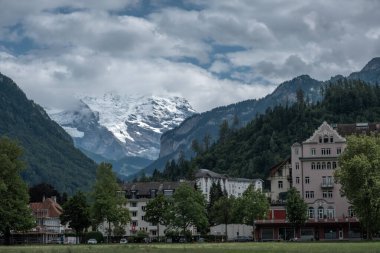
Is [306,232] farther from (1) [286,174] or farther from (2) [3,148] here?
(2) [3,148]

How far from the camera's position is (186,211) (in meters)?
158

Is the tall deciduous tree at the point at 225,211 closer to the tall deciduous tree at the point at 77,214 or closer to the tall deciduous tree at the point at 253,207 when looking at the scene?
the tall deciduous tree at the point at 253,207

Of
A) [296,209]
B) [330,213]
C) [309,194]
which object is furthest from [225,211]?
[296,209]

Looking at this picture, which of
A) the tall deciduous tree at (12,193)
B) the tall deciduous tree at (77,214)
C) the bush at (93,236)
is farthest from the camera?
the tall deciduous tree at (77,214)

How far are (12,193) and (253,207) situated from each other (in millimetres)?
54526

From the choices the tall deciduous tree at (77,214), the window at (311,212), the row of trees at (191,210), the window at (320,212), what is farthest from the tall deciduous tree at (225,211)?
the tall deciduous tree at (77,214)

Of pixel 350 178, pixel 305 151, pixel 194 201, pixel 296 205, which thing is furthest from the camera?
pixel 305 151

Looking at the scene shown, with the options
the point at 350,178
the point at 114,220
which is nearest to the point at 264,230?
the point at 114,220

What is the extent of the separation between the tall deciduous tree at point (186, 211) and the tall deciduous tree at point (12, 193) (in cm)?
3736

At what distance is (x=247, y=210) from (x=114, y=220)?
1125 inches

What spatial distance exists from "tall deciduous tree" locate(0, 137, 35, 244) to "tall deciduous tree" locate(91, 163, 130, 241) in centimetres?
2390

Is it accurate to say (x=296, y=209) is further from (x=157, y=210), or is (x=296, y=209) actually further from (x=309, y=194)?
(x=157, y=210)

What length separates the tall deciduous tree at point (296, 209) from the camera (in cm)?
14912

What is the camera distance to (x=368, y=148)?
131250mm
